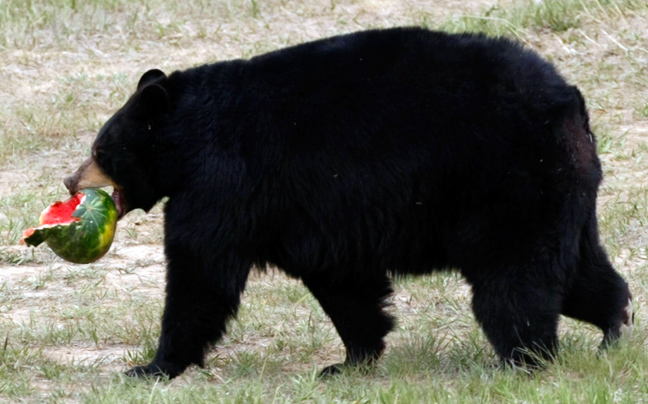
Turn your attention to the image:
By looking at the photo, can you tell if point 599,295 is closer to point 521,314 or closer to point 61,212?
point 521,314

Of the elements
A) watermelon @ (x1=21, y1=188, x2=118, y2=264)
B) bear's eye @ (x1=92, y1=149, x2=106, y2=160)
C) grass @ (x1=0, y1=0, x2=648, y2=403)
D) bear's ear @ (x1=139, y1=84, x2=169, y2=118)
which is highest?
bear's ear @ (x1=139, y1=84, x2=169, y2=118)

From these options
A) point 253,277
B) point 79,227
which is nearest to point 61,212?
point 79,227

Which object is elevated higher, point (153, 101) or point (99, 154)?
point (153, 101)

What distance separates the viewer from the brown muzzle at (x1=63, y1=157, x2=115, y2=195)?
5516 mm

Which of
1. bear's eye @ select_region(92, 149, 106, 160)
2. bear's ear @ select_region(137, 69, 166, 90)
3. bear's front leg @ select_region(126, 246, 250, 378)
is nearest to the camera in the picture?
bear's front leg @ select_region(126, 246, 250, 378)

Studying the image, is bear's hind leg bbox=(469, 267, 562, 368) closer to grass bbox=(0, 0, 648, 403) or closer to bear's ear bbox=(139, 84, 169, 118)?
grass bbox=(0, 0, 648, 403)

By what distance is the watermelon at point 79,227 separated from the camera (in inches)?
210

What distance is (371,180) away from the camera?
5.04 m

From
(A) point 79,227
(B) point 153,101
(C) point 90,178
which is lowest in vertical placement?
(A) point 79,227

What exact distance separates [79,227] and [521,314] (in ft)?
6.97

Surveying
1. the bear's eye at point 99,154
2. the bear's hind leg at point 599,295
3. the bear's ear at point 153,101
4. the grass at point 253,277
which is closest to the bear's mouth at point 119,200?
the bear's eye at point 99,154

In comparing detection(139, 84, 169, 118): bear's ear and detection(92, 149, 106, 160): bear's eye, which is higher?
detection(139, 84, 169, 118): bear's ear

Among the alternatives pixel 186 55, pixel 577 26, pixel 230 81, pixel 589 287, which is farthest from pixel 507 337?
pixel 186 55

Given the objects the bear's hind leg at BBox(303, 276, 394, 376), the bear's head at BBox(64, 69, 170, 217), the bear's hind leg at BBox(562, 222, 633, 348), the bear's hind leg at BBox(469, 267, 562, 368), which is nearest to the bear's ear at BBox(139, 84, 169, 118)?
the bear's head at BBox(64, 69, 170, 217)
